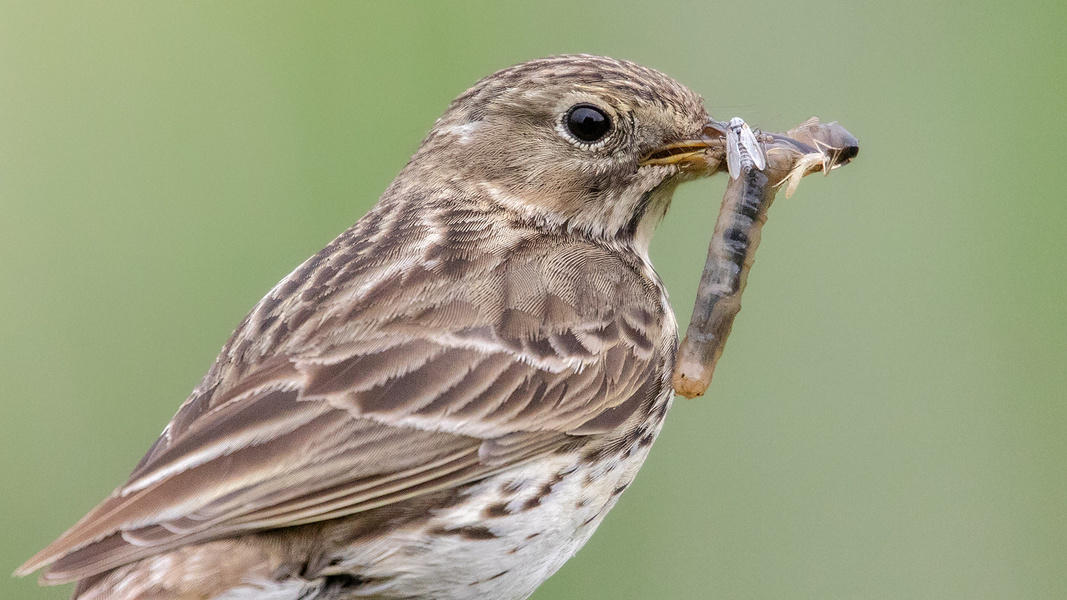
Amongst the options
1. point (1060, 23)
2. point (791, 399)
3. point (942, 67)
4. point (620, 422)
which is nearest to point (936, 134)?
point (942, 67)

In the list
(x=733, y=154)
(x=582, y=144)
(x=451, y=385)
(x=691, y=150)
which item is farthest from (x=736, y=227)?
(x=451, y=385)

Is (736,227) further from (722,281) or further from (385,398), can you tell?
(385,398)

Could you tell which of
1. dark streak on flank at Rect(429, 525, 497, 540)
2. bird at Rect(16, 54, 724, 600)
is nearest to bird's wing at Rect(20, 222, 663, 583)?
bird at Rect(16, 54, 724, 600)

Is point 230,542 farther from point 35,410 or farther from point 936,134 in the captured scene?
point 936,134

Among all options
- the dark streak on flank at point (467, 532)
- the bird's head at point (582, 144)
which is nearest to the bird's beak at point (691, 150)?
the bird's head at point (582, 144)

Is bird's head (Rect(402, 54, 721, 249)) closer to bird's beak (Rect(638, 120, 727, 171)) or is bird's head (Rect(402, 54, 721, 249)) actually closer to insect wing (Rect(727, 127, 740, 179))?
bird's beak (Rect(638, 120, 727, 171))

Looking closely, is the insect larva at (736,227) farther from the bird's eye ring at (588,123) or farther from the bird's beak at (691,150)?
the bird's eye ring at (588,123)
